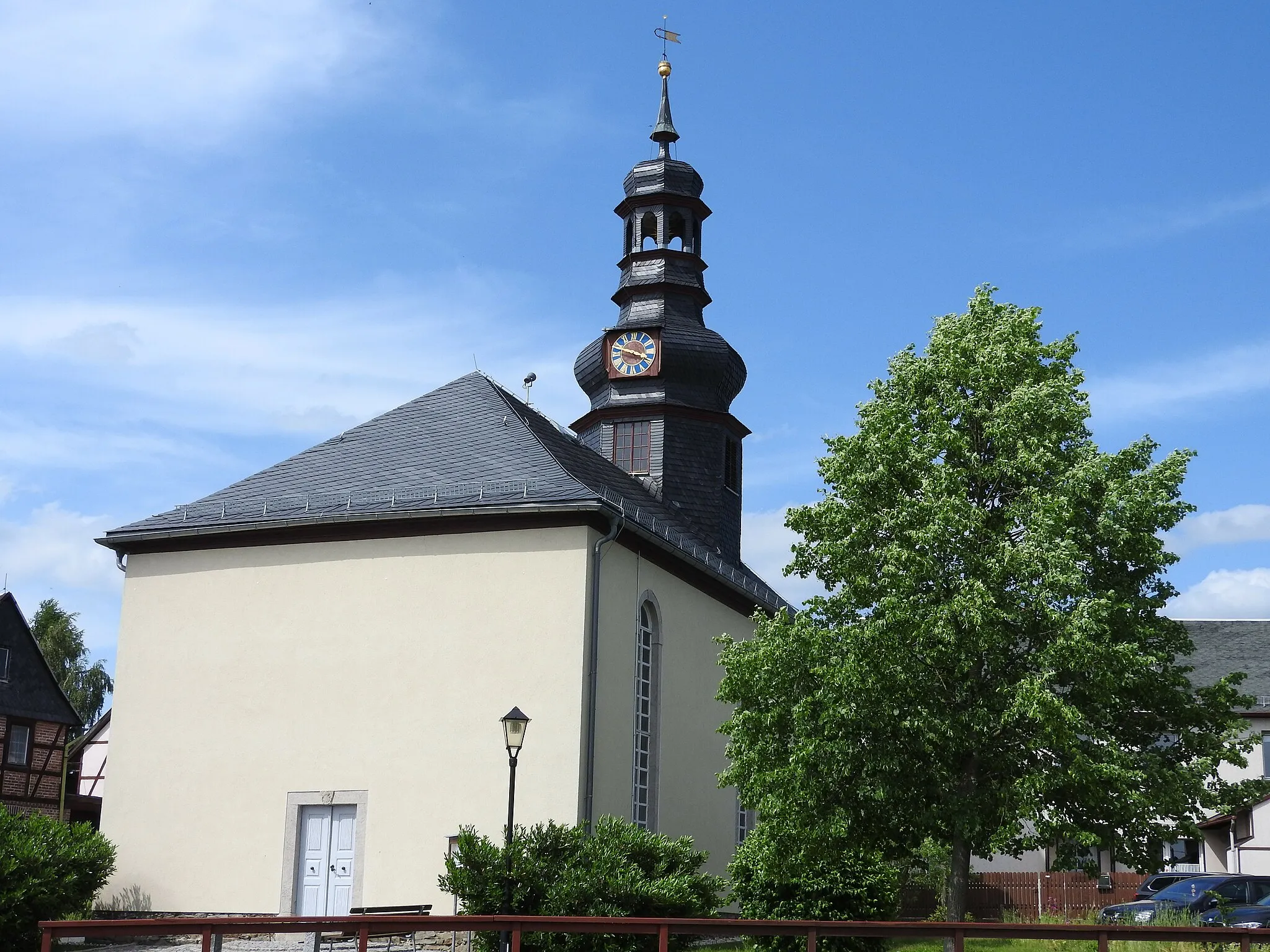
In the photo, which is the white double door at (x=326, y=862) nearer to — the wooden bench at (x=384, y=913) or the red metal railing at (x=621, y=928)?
the wooden bench at (x=384, y=913)

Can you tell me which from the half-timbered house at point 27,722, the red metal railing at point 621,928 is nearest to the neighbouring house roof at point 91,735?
the half-timbered house at point 27,722

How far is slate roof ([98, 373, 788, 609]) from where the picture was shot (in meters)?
22.4

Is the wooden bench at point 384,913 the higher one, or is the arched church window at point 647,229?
the arched church window at point 647,229

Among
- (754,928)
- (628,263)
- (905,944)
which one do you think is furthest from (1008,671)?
(628,263)

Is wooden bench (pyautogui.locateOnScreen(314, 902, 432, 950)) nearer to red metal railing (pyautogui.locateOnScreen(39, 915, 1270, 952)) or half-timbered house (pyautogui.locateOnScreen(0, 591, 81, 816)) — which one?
red metal railing (pyautogui.locateOnScreen(39, 915, 1270, 952))

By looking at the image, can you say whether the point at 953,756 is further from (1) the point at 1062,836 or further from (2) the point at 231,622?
(2) the point at 231,622

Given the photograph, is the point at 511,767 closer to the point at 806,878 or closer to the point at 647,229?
the point at 806,878

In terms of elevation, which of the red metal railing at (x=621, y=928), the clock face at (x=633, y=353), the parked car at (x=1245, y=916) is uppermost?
the clock face at (x=633, y=353)

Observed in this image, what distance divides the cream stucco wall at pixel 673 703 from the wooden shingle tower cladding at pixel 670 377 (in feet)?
10.9

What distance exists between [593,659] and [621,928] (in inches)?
434

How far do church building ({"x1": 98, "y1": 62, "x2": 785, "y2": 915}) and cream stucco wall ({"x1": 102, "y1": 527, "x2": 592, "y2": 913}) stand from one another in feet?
0.11

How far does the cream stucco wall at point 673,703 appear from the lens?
22.3 meters

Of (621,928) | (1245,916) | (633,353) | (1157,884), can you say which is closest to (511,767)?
(621,928)

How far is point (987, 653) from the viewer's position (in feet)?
58.5
